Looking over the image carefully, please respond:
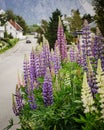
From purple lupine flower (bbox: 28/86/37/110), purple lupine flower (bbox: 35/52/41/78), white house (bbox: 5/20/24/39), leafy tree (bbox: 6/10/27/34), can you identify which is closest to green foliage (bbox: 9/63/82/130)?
purple lupine flower (bbox: 28/86/37/110)

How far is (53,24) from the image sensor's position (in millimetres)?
50938

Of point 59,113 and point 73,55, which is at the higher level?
point 73,55

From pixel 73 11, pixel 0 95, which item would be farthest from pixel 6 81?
pixel 73 11

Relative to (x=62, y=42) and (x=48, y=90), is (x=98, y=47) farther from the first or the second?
(x=62, y=42)

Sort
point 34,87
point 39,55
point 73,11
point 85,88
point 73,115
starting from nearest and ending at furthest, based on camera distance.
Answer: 1. point 85,88
2. point 73,115
3. point 34,87
4. point 39,55
5. point 73,11

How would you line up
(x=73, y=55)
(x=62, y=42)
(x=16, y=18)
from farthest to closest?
(x=16, y=18) < (x=73, y=55) < (x=62, y=42)

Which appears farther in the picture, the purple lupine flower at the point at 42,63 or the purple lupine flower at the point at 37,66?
the purple lupine flower at the point at 42,63

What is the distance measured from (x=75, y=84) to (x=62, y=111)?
4.11 feet

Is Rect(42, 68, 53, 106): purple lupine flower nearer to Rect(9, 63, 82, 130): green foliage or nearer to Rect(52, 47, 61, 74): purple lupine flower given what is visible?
Rect(9, 63, 82, 130): green foliage

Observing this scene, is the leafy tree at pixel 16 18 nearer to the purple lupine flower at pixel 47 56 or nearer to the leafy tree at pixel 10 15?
the leafy tree at pixel 10 15

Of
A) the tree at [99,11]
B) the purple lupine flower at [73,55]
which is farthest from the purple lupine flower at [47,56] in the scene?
the tree at [99,11]

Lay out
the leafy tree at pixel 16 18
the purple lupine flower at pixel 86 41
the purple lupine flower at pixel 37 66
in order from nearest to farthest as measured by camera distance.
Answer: the purple lupine flower at pixel 86 41, the purple lupine flower at pixel 37 66, the leafy tree at pixel 16 18

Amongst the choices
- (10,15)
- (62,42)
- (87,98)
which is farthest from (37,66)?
(10,15)

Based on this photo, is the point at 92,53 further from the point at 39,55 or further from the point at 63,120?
the point at 39,55
